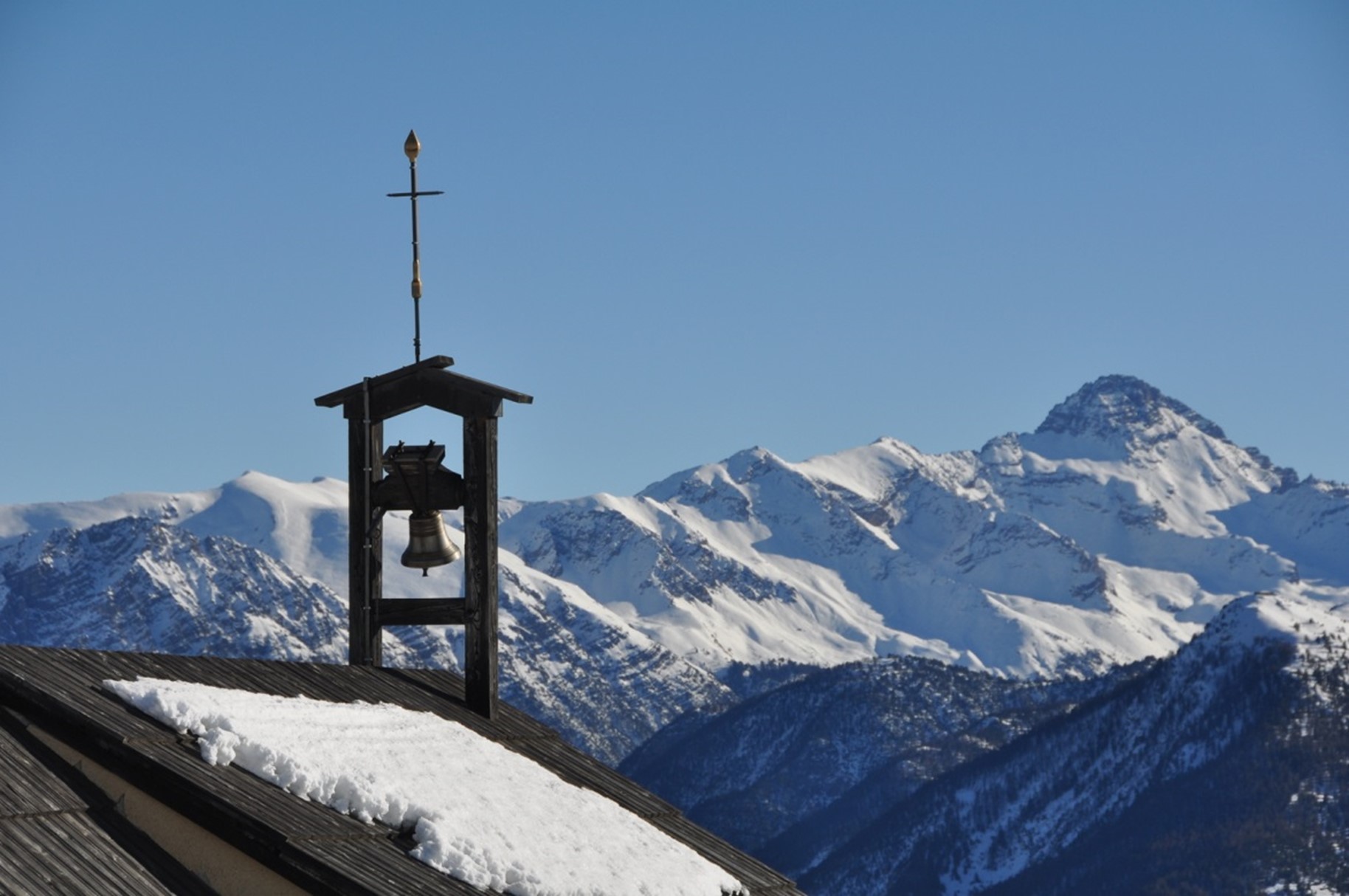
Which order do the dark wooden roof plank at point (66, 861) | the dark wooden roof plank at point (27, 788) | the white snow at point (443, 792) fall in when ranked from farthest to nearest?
the white snow at point (443, 792) < the dark wooden roof plank at point (27, 788) < the dark wooden roof plank at point (66, 861)

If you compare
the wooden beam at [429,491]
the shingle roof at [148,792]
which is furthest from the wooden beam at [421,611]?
the shingle roof at [148,792]

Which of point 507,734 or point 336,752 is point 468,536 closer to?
point 507,734

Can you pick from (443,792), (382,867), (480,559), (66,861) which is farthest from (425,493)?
(66,861)

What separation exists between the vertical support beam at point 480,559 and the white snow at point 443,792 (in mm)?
2334

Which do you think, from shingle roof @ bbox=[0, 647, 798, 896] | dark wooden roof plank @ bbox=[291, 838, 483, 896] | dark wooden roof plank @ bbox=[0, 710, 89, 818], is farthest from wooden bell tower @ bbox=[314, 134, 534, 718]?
dark wooden roof plank @ bbox=[0, 710, 89, 818]

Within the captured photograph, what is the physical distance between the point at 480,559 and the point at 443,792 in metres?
5.12

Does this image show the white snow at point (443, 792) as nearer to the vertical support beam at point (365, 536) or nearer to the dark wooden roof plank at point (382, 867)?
the dark wooden roof plank at point (382, 867)

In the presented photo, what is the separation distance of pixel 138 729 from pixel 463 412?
678 centimetres

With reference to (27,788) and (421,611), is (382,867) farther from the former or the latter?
(421,611)

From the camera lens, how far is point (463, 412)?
2184 cm

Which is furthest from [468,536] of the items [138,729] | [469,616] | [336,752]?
[138,729]

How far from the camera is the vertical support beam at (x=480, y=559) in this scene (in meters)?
21.5

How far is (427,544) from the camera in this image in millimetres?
23984

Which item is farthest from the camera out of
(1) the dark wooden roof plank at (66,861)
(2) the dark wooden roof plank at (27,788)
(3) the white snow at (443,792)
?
(3) the white snow at (443,792)
